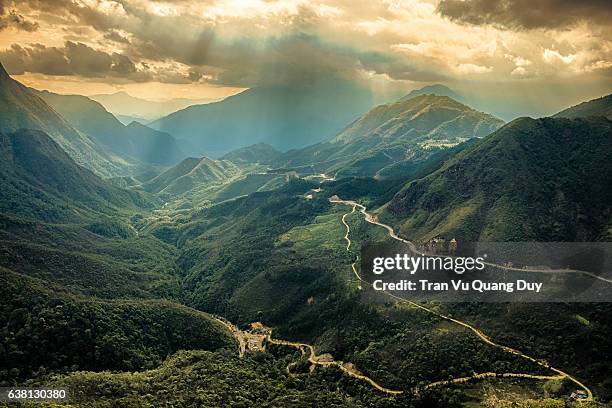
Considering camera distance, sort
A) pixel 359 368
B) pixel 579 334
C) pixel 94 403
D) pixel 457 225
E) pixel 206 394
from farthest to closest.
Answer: pixel 457 225, pixel 359 368, pixel 579 334, pixel 206 394, pixel 94 403

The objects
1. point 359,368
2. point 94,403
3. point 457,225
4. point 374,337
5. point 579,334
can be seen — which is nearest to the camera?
point 94,403

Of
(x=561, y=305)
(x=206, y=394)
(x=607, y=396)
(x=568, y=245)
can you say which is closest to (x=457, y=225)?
(x=568, y=245)

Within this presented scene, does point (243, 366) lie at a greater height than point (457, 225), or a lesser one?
lesser

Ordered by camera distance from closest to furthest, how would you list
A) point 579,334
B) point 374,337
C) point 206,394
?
1. point 206,394
2. point 579,334
3. point 374,337

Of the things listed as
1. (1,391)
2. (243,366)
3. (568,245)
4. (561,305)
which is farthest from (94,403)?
(568,245)

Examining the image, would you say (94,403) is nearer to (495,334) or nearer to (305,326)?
(305,326)

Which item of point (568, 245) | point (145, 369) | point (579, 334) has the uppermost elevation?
point (568, 245)

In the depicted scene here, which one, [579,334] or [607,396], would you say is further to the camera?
[579,334]

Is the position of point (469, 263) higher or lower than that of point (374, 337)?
higher

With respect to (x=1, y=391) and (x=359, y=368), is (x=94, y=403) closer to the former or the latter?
(x=1, y=391)
